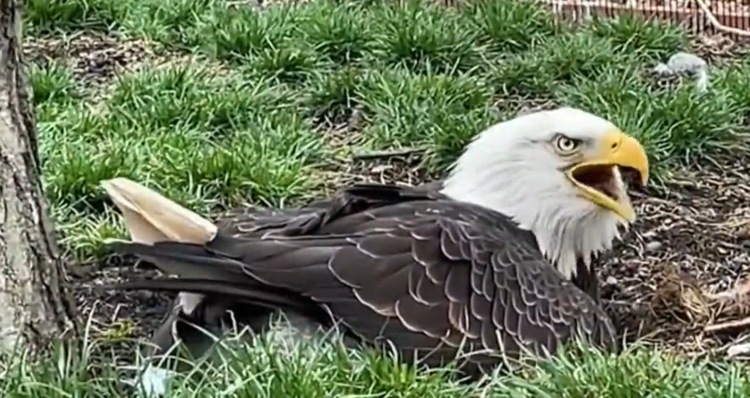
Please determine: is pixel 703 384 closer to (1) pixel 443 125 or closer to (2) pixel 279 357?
(2) pixel 279 357

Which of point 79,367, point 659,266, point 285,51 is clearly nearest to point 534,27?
point 285,51

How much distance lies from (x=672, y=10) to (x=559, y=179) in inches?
154

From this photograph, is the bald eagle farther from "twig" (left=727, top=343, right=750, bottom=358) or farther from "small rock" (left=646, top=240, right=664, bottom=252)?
"small rock" (left=646, top=240, right=664, bottom=252)

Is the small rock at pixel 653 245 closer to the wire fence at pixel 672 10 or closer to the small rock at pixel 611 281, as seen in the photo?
the small rock at pixel 611 281

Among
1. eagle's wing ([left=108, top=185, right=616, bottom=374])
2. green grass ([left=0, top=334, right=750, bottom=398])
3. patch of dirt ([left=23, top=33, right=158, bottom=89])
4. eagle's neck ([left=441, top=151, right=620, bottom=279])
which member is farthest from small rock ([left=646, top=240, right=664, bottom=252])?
patch of dirt ([left=23, top=33, right=158, bottom=89])

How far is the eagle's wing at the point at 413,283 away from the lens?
3885 mm

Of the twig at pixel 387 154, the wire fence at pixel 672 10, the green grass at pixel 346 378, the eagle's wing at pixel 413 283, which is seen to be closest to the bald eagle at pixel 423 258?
the eagle's wing at pixel 413 283

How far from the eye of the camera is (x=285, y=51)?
6961 mm

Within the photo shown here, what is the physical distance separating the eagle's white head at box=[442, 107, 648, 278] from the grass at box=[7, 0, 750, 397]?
0.67 m

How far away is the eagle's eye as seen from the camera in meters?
4.38

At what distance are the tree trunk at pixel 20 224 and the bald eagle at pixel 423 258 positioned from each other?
0.71ft

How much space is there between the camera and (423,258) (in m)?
4.00

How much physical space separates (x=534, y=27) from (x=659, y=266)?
2.73 meters

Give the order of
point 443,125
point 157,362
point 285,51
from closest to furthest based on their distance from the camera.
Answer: point 157,362, point 443,125, point 285,51
